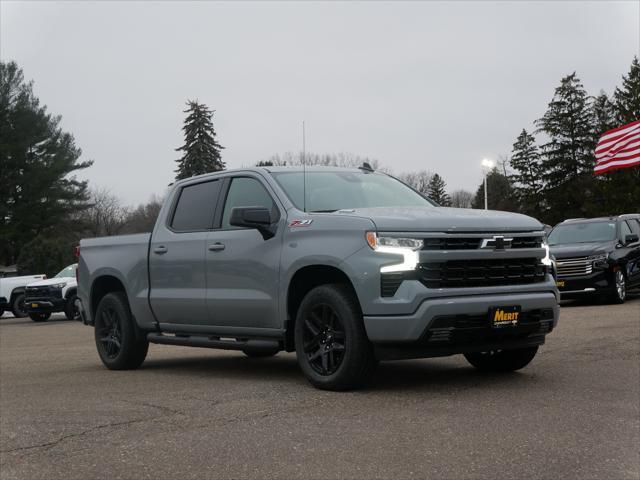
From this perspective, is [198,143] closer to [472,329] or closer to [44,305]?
[44,305]

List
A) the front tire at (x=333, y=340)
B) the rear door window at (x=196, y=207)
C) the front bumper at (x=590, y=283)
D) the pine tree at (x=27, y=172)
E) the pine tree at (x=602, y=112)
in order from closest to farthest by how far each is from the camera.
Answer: the front tire at (x=333, y=340)
the rear door window at (x=196, y=207)
the front bumper at (x=590, y=283)
the pine tree at (x=27, y=172)
the pine tree at (x=602, y=112)

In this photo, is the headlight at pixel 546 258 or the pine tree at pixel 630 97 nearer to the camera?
the headlight at pixel 546 258

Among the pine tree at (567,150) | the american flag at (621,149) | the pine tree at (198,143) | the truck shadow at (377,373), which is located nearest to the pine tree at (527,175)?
the pine tree at (567,150)

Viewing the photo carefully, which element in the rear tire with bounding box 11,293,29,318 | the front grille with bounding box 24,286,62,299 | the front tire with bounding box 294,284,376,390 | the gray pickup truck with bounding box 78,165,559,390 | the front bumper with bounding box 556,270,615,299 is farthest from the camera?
the rear tire with bounding box 11,293,29,318

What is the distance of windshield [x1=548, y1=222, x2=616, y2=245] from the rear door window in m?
12.0

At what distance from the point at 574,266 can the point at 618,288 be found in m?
0.98

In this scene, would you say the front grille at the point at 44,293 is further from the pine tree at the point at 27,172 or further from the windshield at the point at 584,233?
the pine tree at the point at 27,172

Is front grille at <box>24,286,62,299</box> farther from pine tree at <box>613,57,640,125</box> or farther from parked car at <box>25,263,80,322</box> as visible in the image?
pine tree at <box>613,57,640,125</box>

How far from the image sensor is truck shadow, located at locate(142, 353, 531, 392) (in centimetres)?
779

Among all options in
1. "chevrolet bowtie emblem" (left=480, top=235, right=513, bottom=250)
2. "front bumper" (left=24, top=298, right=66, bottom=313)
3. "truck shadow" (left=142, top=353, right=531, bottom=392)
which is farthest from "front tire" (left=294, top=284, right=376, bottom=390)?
"front bumper" (left=24, top=298, right=66, bottom=313)

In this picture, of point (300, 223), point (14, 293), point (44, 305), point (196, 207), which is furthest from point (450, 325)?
point (14, 293)

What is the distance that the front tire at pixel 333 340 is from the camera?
7141 millimetres

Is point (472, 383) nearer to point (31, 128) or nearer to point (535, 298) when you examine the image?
point (535, 298)

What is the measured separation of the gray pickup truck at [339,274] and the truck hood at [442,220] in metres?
0.01
